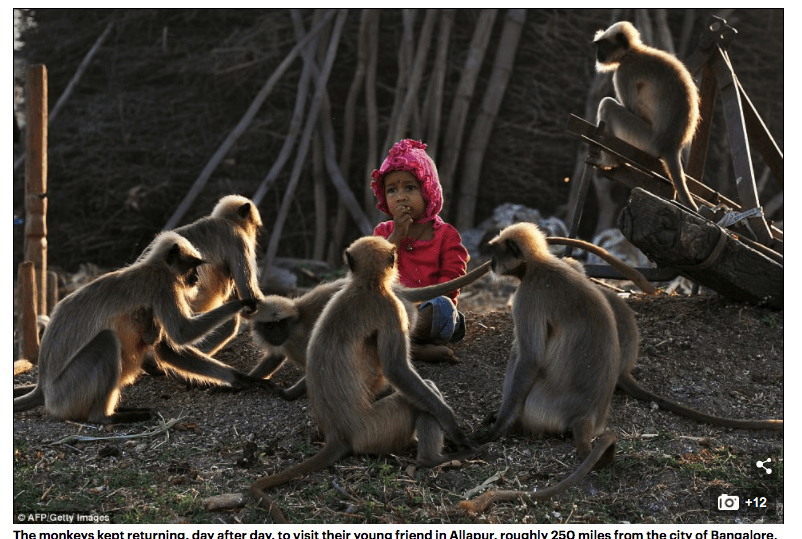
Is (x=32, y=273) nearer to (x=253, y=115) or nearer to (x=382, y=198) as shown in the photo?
(x=382, y=198)

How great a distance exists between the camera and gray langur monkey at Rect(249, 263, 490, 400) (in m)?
4.79

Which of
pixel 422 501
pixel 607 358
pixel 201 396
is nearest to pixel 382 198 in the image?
pixel 201 396

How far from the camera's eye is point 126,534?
12.0ft

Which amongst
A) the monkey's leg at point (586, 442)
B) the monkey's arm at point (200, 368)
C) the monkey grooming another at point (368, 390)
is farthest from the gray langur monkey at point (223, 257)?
the monkey's leg at point (586, 442)

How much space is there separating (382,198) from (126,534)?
2.95 metres

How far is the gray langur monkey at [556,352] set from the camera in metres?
4.25

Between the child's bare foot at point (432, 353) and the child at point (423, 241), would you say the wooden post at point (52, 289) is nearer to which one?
the child at point (423, 241)

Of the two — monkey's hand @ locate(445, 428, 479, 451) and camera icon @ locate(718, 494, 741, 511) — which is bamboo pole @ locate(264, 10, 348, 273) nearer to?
monkey's hand @ locate(445, 428, 479, 451)

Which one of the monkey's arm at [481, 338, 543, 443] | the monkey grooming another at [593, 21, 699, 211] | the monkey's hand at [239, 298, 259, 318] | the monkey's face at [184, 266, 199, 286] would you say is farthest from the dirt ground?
the monkey grooming another at [593, 21, 699, 211]

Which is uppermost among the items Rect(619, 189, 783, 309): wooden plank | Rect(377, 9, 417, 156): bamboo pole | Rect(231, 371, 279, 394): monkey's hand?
Rect(377, 9, 417, 156): bamboo pole

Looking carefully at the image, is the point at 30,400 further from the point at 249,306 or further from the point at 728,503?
the point at 728,503

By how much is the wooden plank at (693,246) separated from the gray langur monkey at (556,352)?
1.16 meters

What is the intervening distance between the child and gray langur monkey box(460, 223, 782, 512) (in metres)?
0.99

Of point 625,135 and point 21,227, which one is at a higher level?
point 625,135
